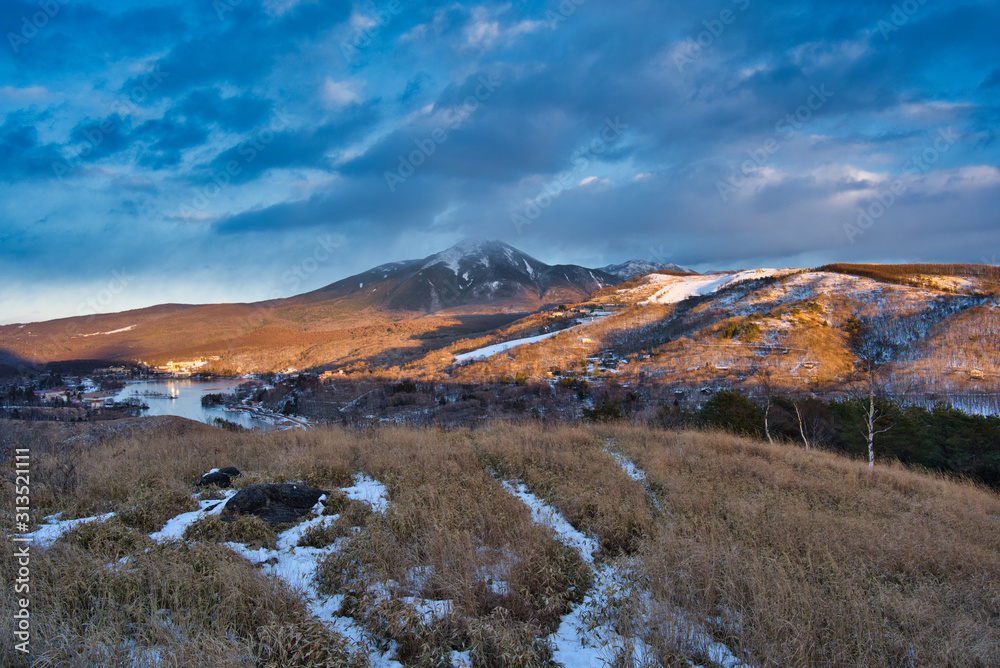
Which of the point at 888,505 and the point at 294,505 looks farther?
the point at 888,505

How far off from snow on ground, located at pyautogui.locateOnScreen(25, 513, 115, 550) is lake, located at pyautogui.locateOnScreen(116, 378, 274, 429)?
41954 mm

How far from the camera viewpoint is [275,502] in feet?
23.0

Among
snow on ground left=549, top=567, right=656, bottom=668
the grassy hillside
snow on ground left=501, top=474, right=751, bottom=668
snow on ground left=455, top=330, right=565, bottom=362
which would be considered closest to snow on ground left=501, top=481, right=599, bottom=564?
the grassy hillside

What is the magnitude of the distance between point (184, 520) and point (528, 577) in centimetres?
551

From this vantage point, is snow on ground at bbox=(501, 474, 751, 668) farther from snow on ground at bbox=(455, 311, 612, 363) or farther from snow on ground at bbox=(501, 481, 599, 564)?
snow on ground at bbox=(455, 311, 612, 363)

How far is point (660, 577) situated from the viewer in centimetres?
474

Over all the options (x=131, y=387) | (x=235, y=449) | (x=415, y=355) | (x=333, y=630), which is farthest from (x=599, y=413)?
(x=131, y=387)

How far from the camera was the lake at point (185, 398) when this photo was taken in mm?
69562

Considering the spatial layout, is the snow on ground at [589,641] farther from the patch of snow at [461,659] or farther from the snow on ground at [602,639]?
the patch of snow at [461,659]

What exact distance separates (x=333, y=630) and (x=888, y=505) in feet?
33.6

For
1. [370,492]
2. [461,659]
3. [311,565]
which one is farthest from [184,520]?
[461,659]

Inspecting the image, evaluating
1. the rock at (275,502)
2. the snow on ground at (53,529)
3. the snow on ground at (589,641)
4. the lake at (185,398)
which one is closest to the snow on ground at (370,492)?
the rock at (275,502)

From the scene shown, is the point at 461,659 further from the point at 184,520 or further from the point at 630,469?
the point at 630,469

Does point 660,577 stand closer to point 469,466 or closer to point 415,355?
point 469,466
